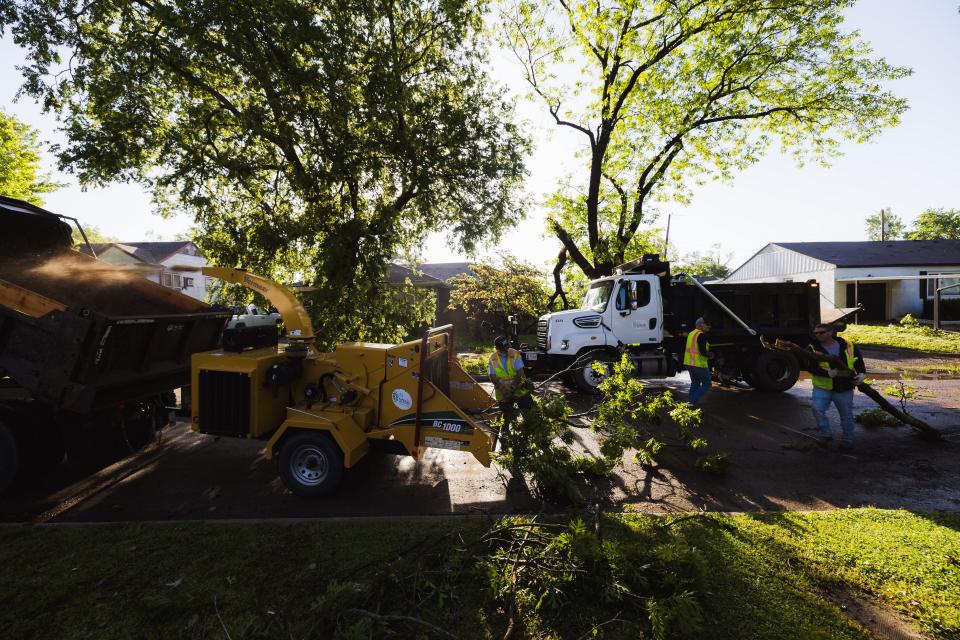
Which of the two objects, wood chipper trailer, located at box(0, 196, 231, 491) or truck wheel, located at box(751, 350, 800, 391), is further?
truck wheel, located at box(751, 350, 800, 391)

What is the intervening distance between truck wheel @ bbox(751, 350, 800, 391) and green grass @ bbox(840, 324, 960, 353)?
8.58 metres

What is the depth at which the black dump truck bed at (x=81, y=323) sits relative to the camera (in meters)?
4.64

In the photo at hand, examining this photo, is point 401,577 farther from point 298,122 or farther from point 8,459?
point 298,122

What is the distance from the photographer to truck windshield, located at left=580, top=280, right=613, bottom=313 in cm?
1040

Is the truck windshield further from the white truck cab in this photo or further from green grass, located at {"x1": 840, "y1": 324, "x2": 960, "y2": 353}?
green grass, located at {"x1": 840, "y1": 324, "x2": 960, "y2": 353}

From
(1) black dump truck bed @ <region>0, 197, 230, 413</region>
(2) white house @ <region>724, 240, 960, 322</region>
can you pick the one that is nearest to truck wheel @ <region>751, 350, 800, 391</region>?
(1) black dump truck bed @ <region>0, 197, 230, 413</region>

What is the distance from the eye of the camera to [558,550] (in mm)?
3379

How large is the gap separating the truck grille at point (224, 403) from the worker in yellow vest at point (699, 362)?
7413 millimetres

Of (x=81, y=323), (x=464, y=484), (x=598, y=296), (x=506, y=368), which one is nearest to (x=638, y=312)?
(x=598, y=296)

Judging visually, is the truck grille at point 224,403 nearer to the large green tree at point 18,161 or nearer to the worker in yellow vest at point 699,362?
the worker in yellow vest at point 699,362

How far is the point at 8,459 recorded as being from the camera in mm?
4934

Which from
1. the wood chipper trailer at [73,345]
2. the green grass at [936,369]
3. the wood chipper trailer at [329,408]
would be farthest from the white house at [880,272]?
the wood chipper trailer at [73,345]

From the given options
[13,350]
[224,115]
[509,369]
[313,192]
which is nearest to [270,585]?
[509,369]

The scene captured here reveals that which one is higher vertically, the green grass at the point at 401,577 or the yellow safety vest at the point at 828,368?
the yellow safety vest at the point at 828,368
